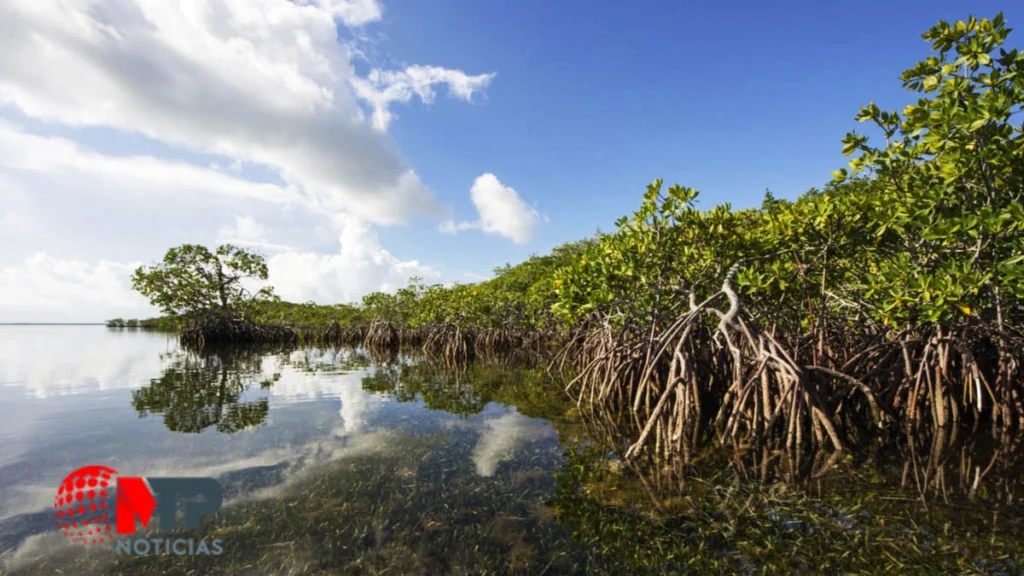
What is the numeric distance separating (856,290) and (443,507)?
7985mm

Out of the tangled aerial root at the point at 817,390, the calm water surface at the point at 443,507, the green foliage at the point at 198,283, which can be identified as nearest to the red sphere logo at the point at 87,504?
the calm water surface at the point at 443,507

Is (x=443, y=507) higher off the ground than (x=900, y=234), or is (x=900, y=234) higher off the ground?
(x=900, y=234)

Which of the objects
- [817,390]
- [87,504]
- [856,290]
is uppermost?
[856,290]

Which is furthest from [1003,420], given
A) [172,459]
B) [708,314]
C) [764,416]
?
[172,459]

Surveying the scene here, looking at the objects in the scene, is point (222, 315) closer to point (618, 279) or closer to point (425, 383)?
point (425, 383)

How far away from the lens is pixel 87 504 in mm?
4488

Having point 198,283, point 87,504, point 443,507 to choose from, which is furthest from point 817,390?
point 198,283

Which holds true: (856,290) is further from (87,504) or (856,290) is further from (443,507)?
(87,504)

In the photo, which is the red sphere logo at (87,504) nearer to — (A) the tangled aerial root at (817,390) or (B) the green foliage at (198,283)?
(A) the tangled aerial root at (817,390)

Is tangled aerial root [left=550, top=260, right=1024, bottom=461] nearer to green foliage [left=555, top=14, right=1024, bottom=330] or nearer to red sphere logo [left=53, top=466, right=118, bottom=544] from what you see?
green foliage [left=555, top=14, right=1024, bottom=330]

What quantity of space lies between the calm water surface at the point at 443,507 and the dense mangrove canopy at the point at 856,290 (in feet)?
5.31

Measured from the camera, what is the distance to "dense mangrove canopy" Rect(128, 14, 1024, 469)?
15.8 ft

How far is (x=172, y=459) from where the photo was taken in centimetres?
587

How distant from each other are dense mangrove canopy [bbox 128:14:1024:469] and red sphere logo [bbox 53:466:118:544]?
18.7 ft
